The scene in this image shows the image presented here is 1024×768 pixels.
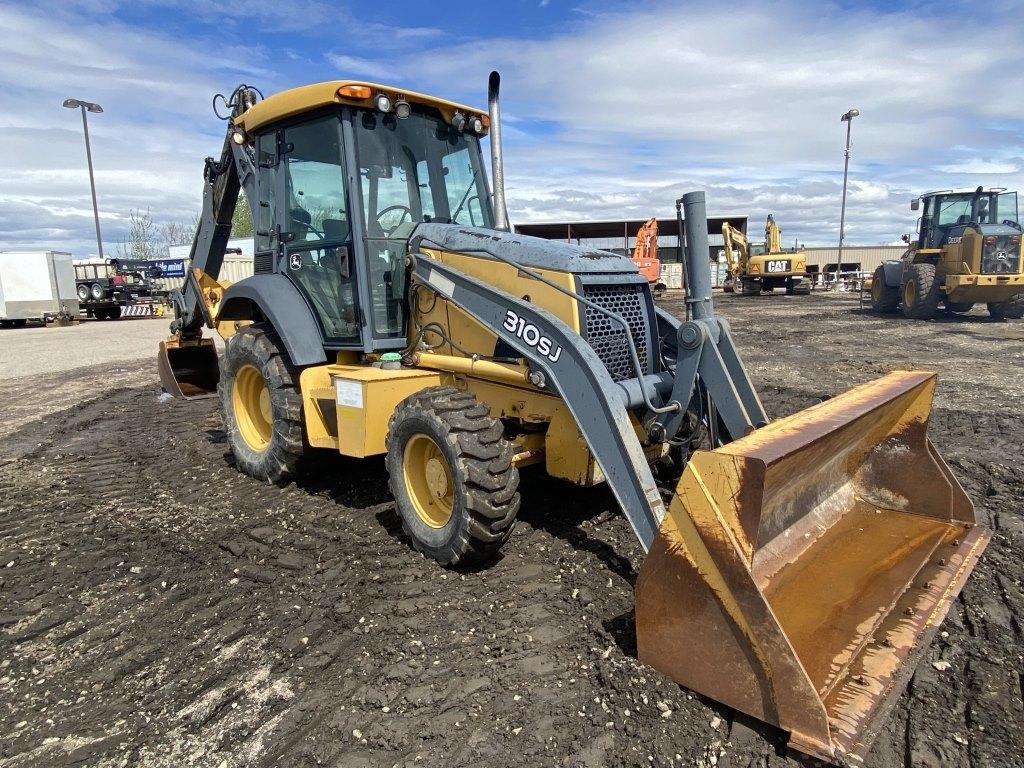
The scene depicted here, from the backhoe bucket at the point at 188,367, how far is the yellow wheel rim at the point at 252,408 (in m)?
2.35

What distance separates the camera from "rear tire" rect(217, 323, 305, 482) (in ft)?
16.5

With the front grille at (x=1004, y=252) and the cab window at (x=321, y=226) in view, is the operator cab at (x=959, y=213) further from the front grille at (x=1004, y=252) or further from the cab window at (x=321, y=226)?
the cab window at (x=321, y=226)

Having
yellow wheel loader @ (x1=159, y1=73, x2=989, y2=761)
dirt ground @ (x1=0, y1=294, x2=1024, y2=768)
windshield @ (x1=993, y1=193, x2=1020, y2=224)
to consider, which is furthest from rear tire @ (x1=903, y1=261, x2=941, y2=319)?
yellow wheel loader @ (x1=159, y1=73, x2=989, y2=761)

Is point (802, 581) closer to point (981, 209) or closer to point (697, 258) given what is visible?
point (697, 258)

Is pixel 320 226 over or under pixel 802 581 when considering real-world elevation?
over

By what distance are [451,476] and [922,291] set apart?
17661 mm

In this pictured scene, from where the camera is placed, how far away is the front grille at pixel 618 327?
3979 millimetres

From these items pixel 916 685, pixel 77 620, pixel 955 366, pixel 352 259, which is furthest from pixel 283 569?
pixel 955 366

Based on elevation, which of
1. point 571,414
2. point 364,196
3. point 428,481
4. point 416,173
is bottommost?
point 428,481

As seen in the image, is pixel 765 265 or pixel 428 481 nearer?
pixel 428 481

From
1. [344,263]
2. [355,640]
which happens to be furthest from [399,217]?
[355,640]

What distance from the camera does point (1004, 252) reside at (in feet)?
53.5

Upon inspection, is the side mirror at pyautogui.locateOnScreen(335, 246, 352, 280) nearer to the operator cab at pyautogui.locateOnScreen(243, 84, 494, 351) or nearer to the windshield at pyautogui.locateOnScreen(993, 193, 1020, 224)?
the operator cab at pyautogui.locateOnScreen(243, 84, 494, 351)

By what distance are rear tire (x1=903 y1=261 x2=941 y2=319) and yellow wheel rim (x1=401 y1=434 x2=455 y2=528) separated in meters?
17.4
